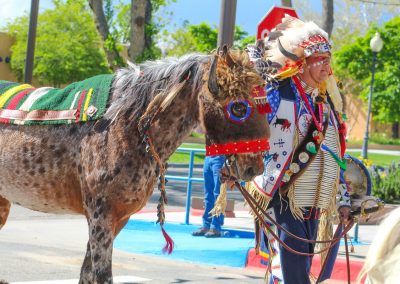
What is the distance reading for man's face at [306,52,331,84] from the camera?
5062mm

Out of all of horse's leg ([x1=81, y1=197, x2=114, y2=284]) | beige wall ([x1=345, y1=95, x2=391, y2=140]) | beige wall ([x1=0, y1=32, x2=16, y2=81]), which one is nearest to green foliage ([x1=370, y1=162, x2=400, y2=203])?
horse's leg ([x1=81, y1=197, x2=114, y2=284])

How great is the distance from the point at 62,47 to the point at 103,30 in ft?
81.3

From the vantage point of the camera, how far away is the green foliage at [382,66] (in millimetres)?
49997

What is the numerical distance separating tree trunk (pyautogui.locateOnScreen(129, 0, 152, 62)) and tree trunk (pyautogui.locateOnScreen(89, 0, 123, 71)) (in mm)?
1155

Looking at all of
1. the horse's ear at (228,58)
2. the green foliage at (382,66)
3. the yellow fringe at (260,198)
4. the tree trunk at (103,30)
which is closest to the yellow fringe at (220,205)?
the yellow fringe at (260,198)

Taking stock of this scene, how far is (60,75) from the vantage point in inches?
1864

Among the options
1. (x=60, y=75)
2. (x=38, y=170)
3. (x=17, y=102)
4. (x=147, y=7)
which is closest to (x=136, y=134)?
(x=38, y=170)

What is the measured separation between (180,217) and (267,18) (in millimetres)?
4083

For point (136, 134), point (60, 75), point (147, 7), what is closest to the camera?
point (136, 134)

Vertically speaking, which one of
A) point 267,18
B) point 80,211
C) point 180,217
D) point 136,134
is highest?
point 267,18

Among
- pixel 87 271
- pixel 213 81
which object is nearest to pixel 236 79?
pixel 213 81

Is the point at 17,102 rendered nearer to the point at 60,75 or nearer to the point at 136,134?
the point at 136,134

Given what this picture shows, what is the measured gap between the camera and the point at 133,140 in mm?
4547

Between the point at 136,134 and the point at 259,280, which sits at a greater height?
the point at 136,134
